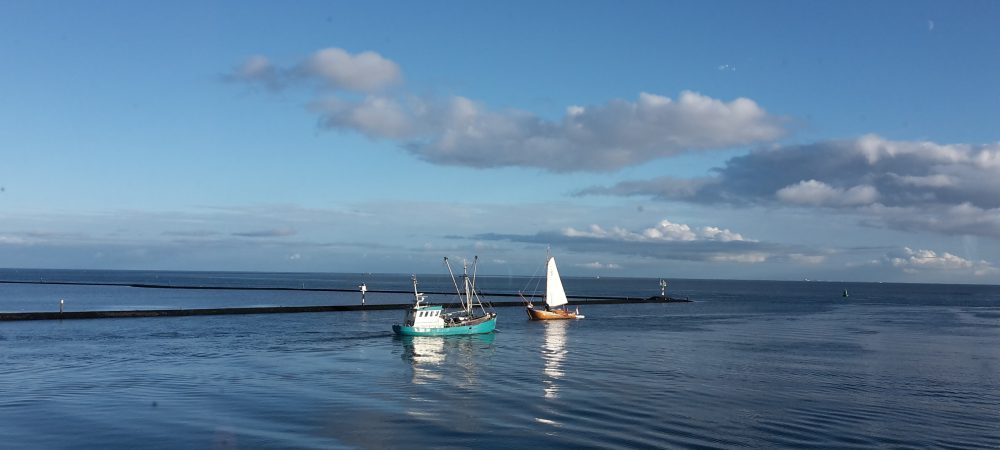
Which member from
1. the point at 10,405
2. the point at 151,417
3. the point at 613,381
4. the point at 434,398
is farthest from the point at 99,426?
the point at 613,381

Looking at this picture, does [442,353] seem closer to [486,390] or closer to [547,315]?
[486,390]

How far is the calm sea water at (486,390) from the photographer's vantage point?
35031 mm

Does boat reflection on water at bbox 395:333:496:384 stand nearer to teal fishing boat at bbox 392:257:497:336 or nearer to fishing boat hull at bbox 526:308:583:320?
teal fishing boat at bbox 392:257:497:336

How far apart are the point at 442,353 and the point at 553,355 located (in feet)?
35.9

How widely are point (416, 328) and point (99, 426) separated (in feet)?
163

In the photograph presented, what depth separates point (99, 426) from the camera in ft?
119

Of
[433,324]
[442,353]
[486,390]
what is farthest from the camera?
[433,324]

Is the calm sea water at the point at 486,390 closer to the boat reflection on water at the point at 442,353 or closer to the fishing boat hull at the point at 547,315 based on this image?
the boat reflection on water at the point at 442,353

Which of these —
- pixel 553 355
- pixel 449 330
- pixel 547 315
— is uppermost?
pixel 547 315

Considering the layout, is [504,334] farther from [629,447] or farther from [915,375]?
[629,447]

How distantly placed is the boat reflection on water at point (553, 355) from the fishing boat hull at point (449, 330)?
7554mm

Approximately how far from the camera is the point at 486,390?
4812 centimetres

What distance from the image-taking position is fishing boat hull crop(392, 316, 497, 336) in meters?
84.4

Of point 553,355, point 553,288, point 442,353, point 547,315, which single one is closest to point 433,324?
point 442,353
